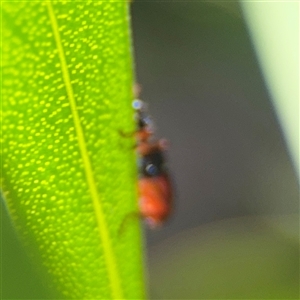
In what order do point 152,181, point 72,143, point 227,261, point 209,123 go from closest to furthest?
point 72,143 < point 152,181 < point 227,261 < point 209,123

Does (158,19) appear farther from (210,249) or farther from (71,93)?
(71,93)

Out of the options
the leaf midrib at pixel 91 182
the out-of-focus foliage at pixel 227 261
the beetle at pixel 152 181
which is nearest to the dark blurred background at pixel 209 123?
the out-of-focus foliage at pixel 227 261

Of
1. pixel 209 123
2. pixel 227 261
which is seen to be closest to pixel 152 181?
A: pixel 227 261

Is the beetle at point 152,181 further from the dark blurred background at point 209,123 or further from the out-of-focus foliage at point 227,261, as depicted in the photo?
the dark blurred background at point 209,123

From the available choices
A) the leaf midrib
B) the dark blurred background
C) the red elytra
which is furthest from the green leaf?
the dark blurred background

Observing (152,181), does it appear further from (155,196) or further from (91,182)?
(91,182)

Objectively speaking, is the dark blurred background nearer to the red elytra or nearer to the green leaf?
the red elytra

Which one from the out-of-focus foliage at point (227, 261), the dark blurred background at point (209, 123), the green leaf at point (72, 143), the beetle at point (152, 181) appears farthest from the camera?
the dark blurred background at point (209, 123)
